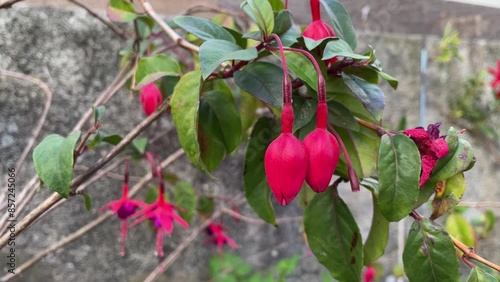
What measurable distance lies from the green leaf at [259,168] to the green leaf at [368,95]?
104mm

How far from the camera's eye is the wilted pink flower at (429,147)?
45cm

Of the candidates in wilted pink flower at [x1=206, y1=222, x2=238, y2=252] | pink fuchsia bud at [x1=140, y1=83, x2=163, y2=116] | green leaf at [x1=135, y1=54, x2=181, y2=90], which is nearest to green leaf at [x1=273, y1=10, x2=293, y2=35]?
green leaf at [x1=135, y1=54, x2=181, y2=90]

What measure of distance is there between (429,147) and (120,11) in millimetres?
484

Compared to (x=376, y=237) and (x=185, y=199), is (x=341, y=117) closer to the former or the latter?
(x=376, y=237)

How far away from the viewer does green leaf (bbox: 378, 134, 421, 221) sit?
43cm

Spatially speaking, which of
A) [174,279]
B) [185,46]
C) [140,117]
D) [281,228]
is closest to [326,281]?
[281,228]

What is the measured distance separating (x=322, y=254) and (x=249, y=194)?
11cm

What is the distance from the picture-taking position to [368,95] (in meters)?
0.47

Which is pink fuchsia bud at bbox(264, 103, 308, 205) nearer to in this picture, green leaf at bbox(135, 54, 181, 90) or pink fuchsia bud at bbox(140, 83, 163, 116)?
green leaf at bbox(135, 54, 181, 90)

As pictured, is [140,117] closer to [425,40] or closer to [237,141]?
[237,141]

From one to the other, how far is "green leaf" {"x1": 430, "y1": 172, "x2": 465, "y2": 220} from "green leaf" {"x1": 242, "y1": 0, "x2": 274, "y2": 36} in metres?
0.23

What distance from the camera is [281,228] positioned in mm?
1146

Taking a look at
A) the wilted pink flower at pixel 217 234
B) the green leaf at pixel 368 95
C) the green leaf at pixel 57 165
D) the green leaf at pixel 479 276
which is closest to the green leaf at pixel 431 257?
the green leaf at pixel 479 276

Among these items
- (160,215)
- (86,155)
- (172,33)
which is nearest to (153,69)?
(172,33)
